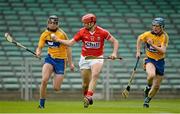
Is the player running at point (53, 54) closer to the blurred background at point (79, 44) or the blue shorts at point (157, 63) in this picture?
the blue shorts at point (157, 63)

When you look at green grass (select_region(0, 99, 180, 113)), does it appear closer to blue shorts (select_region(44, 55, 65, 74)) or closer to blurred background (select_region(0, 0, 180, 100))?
blue shorts (select_region(44, 55, 65, 74))

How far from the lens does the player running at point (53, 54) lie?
17.8 m

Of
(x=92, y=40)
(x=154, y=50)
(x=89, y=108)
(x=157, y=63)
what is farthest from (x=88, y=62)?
(x=157, y=63)

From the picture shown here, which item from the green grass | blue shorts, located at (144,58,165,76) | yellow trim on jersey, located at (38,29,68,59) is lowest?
the green grass

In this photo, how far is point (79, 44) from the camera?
98.3 feet

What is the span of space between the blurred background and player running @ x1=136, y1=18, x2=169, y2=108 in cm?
718

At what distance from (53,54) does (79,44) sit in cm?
1174

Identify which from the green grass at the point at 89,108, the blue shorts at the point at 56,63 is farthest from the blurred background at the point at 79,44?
the blue shorts at the point at 56,63

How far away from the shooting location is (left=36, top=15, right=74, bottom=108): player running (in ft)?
58.5

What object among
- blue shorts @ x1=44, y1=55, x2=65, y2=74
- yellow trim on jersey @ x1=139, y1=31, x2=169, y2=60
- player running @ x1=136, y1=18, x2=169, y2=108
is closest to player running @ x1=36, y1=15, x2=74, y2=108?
blue shorts @ x1=44, y1=55, x2=65, y2=74

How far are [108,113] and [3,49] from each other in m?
14.7

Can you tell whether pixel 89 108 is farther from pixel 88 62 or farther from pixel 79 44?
pixel 79 44

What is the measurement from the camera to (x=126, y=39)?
3042 centimetres

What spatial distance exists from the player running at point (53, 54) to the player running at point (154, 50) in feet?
6.11
